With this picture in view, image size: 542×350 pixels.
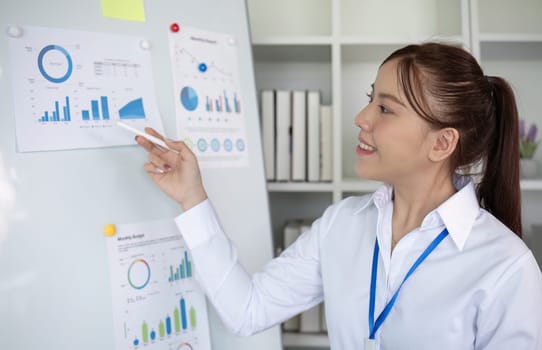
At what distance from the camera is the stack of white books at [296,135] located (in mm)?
1559

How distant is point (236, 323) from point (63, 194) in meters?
0.46

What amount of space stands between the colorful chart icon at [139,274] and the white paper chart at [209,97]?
27 cm

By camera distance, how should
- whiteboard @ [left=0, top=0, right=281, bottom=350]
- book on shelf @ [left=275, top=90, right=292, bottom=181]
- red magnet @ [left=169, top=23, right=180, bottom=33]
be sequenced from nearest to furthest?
whiteboard @ [left=0, top=0, right=281, bottom=350] → red magnet @ [left=169, top=23, right=180, bottom=33] → book on shelf @ [left=275, top=90, right=292, bottom=181]

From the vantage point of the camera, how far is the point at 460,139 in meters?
0.97

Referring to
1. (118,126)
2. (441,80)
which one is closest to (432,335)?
(441,80)

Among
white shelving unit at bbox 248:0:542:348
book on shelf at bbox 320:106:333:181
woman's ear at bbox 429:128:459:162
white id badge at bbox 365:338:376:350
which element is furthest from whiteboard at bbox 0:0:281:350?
white shelving unit at bbox 248:0:542:348

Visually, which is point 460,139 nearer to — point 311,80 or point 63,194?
point 63,194

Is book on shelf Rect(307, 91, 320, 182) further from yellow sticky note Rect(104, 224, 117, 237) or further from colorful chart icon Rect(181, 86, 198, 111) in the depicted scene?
yellow sticky note Rect(104, 224, 117, 237)

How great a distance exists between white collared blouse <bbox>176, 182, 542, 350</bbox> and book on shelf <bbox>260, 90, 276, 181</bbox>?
469 mm

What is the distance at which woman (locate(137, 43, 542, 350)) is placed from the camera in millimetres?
871

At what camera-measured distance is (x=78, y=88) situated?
892mm

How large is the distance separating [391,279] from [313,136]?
0.71 meters

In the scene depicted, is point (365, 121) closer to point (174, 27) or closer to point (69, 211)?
point (174, 27)

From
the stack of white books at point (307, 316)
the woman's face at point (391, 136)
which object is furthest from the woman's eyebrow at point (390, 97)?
the stack of white books at point (307, 316)
